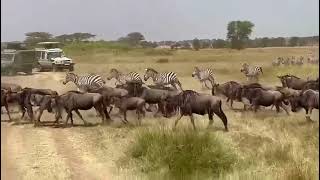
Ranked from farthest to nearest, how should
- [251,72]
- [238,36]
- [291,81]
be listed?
[251,72] → [238,36] → [291,81]

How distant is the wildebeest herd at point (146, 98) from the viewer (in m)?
13.8

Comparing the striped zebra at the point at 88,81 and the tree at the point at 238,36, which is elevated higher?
the tree at the point at 238,36

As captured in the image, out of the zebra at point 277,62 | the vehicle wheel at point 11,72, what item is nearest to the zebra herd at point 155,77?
the zebra at point 277,62

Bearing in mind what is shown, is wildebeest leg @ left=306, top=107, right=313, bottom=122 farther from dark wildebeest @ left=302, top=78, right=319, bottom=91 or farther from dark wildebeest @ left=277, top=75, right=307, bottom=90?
dark wildebeest @ left=277, top=75, right=307, bottom=90

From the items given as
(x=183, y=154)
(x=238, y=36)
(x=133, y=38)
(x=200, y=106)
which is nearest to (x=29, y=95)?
(x=133, y=38)

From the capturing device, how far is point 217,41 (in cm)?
1611

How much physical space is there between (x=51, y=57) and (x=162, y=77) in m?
6.81

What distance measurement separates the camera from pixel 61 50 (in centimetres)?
1426

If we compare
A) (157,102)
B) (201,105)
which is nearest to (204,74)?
Answer: (157,102)

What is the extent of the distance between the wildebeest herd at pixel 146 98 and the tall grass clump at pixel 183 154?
2.86 metres

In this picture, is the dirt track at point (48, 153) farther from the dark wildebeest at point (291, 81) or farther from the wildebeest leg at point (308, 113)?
the dark wildebeest at point (291, 81)

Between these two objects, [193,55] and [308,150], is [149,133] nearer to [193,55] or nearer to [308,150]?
[308,150]

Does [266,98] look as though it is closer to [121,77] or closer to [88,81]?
[121,77]

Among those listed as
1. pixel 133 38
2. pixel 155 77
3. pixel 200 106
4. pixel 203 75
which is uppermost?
pixel 133 38
